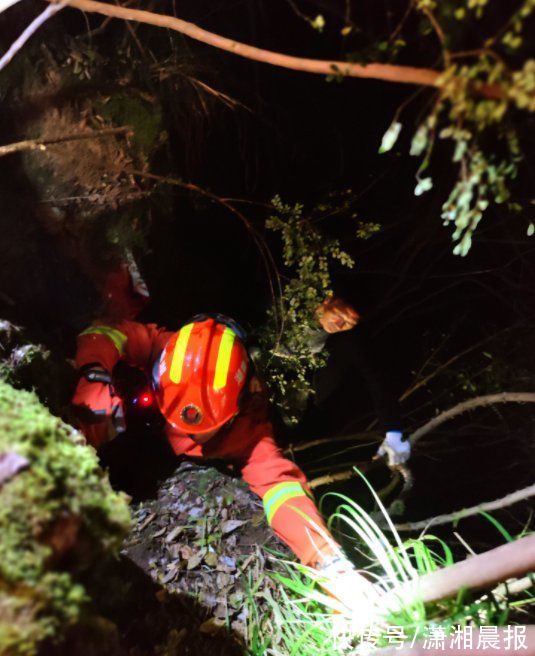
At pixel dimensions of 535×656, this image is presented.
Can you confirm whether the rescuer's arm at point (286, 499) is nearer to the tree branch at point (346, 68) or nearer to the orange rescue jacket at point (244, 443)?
the orange rescue jacket at point (244, 443)

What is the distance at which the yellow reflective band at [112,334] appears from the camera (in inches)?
116

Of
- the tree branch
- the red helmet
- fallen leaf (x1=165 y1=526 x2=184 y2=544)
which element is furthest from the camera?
the red helmet

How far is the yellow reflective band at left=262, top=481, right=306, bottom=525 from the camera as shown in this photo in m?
2.83

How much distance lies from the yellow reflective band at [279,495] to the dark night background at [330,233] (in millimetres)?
1425

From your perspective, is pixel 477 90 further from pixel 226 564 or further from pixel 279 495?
pixel 226 564

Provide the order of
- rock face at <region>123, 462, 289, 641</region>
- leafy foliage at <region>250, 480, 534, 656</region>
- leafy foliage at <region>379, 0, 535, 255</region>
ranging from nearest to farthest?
leafy foliage at <region>379, 0, 535, 255</region>
leafy foliage at <region>250, 480, 534, 656</region>
rock face at <region>123, 462, 289, 641</region>

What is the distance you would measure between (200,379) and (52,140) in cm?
185

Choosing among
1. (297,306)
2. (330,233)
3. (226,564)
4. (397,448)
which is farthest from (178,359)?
(330,233)

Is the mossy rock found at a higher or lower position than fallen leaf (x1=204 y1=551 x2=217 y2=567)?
higher

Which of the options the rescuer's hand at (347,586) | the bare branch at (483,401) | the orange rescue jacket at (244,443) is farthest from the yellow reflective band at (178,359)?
the bare branch at (483,401)

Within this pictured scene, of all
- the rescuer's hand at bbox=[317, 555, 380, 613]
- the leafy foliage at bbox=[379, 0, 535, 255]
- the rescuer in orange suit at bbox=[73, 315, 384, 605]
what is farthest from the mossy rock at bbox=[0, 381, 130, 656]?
the rescuer in orange suit at bbox=[73, 315, 384, 605]

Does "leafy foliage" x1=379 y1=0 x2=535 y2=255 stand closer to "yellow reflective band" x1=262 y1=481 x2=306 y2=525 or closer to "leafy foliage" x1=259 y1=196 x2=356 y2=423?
"leafy foliage" x1=259 y1=196 x2=356 y2=423

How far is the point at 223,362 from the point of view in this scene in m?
3.01

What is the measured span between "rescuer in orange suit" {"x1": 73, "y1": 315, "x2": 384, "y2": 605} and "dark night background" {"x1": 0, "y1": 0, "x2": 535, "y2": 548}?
443 mm
